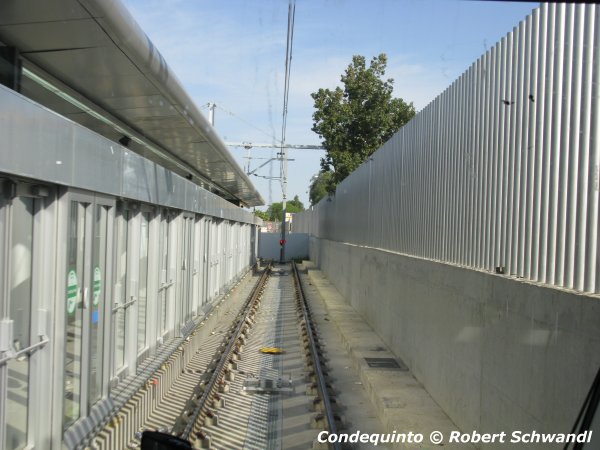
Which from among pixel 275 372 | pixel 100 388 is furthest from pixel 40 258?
pixel 275 372

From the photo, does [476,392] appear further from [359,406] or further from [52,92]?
[52,92]

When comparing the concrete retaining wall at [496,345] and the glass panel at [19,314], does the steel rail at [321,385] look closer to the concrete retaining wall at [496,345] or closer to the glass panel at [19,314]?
the concrete retaining wall at [496,345]

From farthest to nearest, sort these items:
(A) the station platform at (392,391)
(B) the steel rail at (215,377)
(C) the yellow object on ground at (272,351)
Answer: (C) the yellow object on ground at (272,351) < (B) the steel rail at (215,377) < (A) the station platform at (392,391)

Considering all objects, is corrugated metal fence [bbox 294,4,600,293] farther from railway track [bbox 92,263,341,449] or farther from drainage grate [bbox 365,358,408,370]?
railway track [bbox 92,263,341,449]

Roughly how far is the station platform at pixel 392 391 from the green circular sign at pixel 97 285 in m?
3.25

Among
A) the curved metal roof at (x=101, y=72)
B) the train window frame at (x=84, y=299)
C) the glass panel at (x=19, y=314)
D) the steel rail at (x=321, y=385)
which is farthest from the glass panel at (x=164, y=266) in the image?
the glass panel at (x=19, y=314)

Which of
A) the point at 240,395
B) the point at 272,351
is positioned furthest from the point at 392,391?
the point at 272,351

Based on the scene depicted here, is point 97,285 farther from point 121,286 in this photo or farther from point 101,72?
point 101,72

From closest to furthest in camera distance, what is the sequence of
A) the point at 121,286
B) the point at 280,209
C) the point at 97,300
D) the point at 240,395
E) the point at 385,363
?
the point at 97,300, the point at 121,286, the point at 240,395, the point at 385,363, the point at 280,209

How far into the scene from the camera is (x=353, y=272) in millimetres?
16844

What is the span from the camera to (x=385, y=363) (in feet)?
31.2

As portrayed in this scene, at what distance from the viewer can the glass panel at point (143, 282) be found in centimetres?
762

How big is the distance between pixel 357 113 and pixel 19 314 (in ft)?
86.6

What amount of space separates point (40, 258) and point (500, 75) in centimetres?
435
